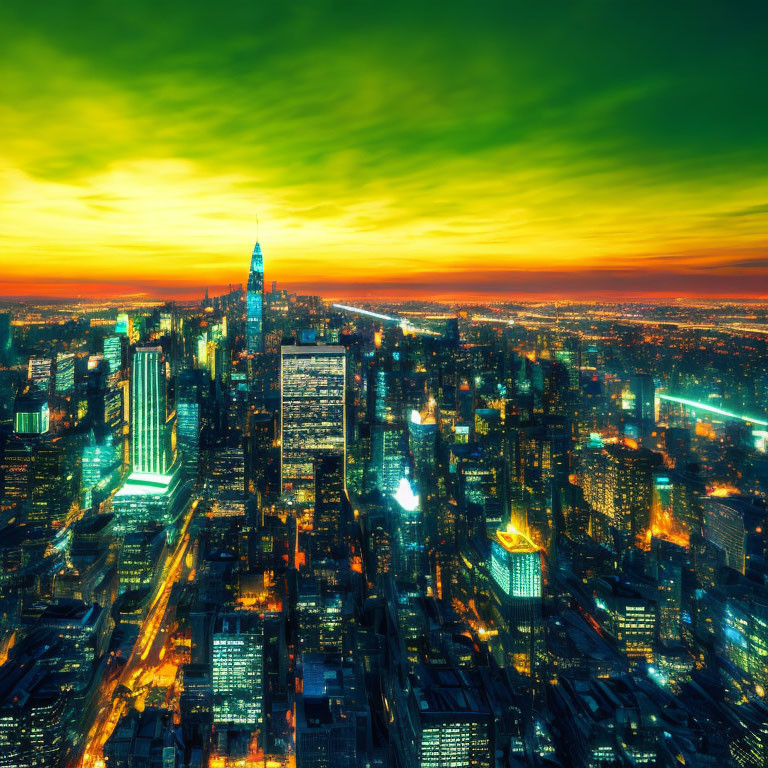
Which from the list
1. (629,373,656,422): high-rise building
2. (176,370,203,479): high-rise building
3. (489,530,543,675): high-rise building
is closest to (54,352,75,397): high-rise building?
(176,370,203,479): high-rise building

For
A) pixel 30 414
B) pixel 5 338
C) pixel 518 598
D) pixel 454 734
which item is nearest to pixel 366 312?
pixel 5 338

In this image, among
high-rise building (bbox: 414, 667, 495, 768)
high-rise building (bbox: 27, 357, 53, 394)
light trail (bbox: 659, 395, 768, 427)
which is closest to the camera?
high-rise building (bbox: 414, 667, 495, 768)

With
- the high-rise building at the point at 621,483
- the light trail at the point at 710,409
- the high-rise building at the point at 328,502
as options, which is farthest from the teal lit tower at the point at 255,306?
the high-rise building at the point at 621,483

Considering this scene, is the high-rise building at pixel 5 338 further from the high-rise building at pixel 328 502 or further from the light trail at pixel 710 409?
the light trail at pixel 710 409

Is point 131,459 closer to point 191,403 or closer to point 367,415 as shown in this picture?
point 191,403

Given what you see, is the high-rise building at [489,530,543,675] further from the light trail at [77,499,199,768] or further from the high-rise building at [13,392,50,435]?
the high-rise building at [13,392,50,435]

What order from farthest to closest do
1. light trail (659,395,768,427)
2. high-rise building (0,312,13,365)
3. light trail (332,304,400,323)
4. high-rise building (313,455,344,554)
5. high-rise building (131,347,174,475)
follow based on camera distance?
high-rise building (131,347,174,475)
light trail (332,304,400,323)
high-rise building (313,455,344,554)
high-rise building (0,312,13,365)
light trail (659,395,768,427)

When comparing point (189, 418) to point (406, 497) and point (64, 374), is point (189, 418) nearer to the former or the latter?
point (64, 374)
